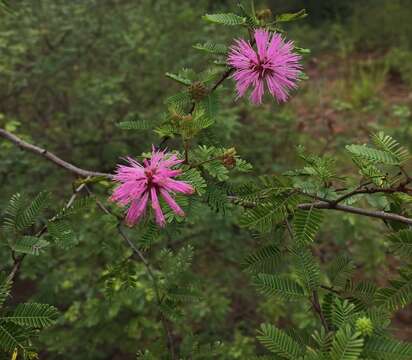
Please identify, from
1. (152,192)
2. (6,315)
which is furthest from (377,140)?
(6,315)

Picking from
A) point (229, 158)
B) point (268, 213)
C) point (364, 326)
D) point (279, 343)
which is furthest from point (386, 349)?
point (229, 158)

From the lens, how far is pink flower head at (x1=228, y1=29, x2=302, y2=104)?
3.12 ft

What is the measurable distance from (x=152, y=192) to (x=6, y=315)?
368 mm

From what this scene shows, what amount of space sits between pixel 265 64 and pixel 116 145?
2.04m

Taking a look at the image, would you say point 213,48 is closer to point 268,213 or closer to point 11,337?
point 268,213

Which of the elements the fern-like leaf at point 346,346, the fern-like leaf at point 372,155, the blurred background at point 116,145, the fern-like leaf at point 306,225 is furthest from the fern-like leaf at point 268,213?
the blurred background at point 116,145

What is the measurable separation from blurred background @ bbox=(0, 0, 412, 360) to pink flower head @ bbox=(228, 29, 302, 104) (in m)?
1.08

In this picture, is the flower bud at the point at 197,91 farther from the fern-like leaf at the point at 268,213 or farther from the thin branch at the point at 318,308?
the thin branch at the point at 318,308

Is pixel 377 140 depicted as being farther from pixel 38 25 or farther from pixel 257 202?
pixel 38 25

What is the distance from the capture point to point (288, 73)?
3.20 feet

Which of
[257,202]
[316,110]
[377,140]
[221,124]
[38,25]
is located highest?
[377,140]

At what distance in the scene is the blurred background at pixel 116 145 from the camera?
2158 millimetres

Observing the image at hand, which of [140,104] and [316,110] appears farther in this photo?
[316,110]

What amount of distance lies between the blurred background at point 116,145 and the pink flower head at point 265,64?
→ 1.08 m
